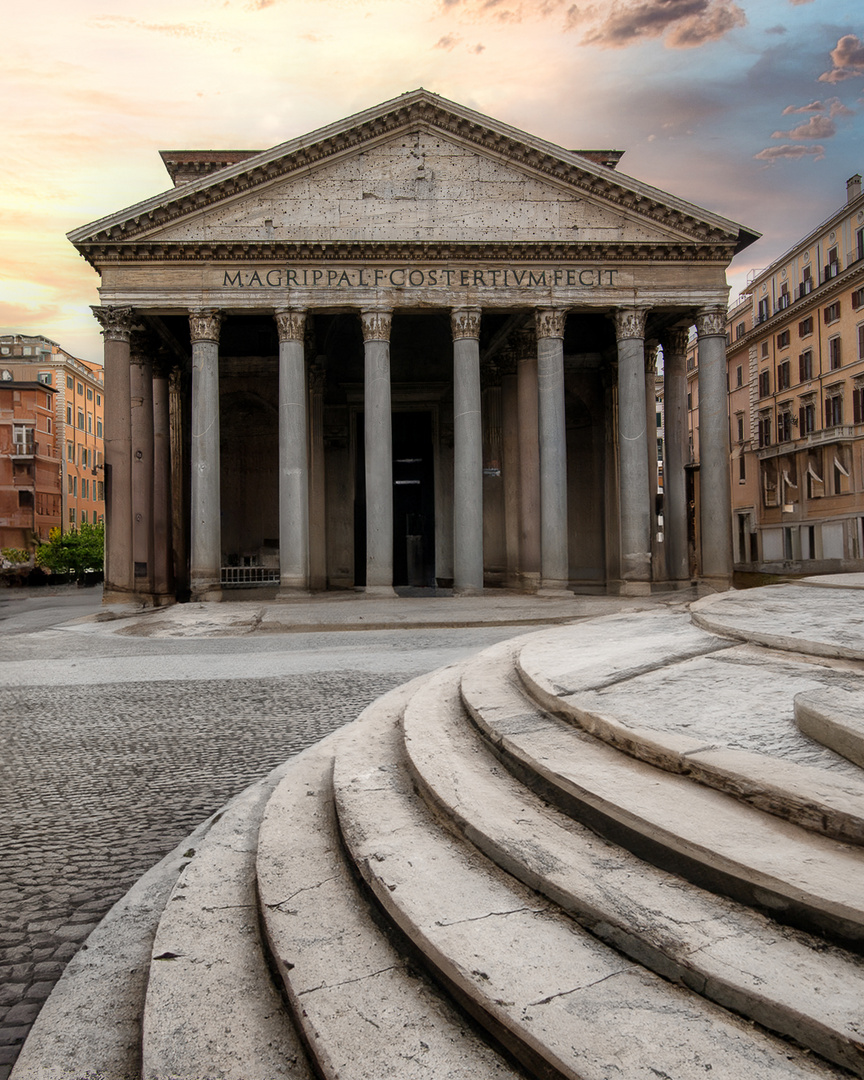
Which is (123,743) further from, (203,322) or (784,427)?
(784,427)

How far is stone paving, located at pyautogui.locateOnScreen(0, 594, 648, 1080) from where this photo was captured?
3.19m

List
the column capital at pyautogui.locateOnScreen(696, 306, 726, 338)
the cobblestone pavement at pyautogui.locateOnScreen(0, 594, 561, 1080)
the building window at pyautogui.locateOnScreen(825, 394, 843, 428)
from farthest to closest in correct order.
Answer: the building window at pyautogui.locateOnScreen(825, 394, 843, 428), the column capital at pyautogui.locateOnScreen(696, 306, 726, 338), the cobblestone pavement at pyautogui.locateOnScreen(0, 594, 561, 1080)

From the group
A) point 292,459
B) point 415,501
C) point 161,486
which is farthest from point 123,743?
point 415,501

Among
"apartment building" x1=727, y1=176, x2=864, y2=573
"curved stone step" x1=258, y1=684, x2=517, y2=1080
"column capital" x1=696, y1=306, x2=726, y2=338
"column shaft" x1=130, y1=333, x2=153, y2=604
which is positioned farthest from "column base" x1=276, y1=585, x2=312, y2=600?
"apartment building" x1=727, y1=176, x2=864, y2=573

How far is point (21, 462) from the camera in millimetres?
65062

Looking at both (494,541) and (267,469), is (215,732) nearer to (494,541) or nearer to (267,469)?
(494,541)

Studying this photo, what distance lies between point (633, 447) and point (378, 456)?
6.66m

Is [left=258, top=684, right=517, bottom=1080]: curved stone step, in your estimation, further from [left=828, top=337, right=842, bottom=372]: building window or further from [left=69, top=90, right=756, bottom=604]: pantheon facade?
[left=828, top=337, right=842, bottom=372]: building window

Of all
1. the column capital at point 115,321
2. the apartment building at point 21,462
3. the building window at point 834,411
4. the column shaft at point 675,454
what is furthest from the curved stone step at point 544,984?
the apartment building at point 21,462

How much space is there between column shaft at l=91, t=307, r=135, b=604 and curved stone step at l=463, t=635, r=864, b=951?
19.2 m

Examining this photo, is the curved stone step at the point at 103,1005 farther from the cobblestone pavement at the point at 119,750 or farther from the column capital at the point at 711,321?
the column capital at the point at 711,321

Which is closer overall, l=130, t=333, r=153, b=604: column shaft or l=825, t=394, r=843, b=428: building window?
l=130, t=333, r=153, b=604: column shaft

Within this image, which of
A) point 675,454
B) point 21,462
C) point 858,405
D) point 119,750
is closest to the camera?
point 119,750

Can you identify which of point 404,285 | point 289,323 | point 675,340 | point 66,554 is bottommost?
point 66,554
